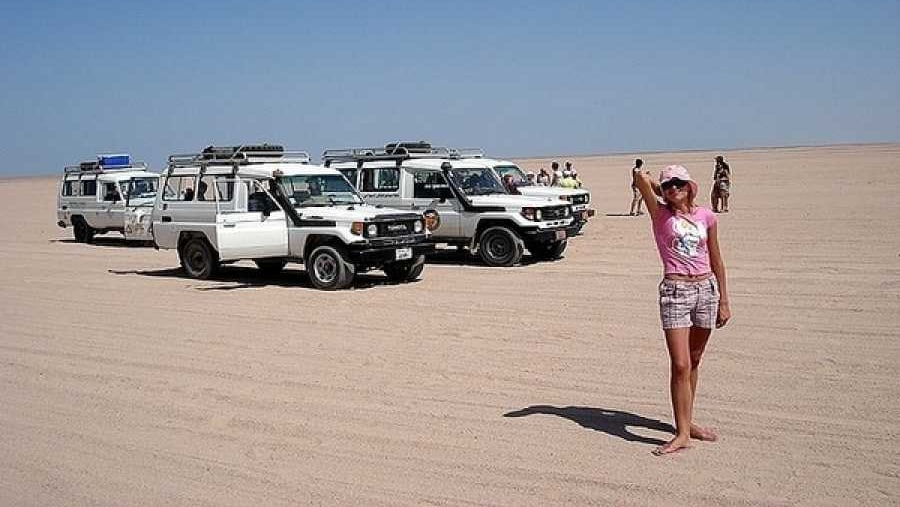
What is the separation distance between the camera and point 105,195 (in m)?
24.4

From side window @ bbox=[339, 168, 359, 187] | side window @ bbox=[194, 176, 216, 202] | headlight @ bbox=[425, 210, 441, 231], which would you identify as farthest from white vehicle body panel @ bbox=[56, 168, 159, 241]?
headlight @ bbox=[425, 210, 441, 231]

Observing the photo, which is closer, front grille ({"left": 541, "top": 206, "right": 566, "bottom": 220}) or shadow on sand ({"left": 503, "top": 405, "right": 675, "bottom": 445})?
shadow on sand ({"left": 503, "top": 405, "right": 675, "bottom": 445})

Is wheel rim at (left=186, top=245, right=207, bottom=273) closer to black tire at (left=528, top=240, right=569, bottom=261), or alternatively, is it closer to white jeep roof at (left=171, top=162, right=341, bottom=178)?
white jeep roof at (left=171, top=162, right=341, bottom=178)

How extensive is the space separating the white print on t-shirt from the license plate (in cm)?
829

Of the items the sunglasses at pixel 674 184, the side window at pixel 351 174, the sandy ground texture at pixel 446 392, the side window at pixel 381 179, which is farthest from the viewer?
the side window at pixel 351 174

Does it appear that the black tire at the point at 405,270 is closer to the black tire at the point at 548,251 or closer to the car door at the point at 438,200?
the car door at the point at 438,200

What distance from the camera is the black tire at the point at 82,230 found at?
2514cm

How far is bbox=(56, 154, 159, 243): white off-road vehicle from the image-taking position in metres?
23.9

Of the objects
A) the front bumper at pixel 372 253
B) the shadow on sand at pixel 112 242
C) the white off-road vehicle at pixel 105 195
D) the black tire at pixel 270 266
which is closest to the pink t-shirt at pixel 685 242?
the front bumper at pixel 372 253

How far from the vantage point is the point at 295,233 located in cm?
1415

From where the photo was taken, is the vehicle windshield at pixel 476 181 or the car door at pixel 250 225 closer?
the car door at pixel 250 225

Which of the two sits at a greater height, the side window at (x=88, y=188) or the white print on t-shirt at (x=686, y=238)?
the white print on t-shirt at (x=686, y=238)

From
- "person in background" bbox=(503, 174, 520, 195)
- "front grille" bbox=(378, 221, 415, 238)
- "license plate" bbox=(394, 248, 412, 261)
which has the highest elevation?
"person in background" bbox=(503, 174, 520, 195)

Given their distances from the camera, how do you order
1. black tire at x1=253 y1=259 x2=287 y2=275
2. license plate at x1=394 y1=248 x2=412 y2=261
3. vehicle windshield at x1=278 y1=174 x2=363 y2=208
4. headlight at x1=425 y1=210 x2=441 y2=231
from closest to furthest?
license plate at x1=394 y1=248 x2=412 y2=261, vehicle windshield at x1=278 y1=174 x2=363 y2=208, black tire at x1=253 y1=259 x2=287 y2=275, headlight at x1=425 y1=210 x2=441 y2=231
